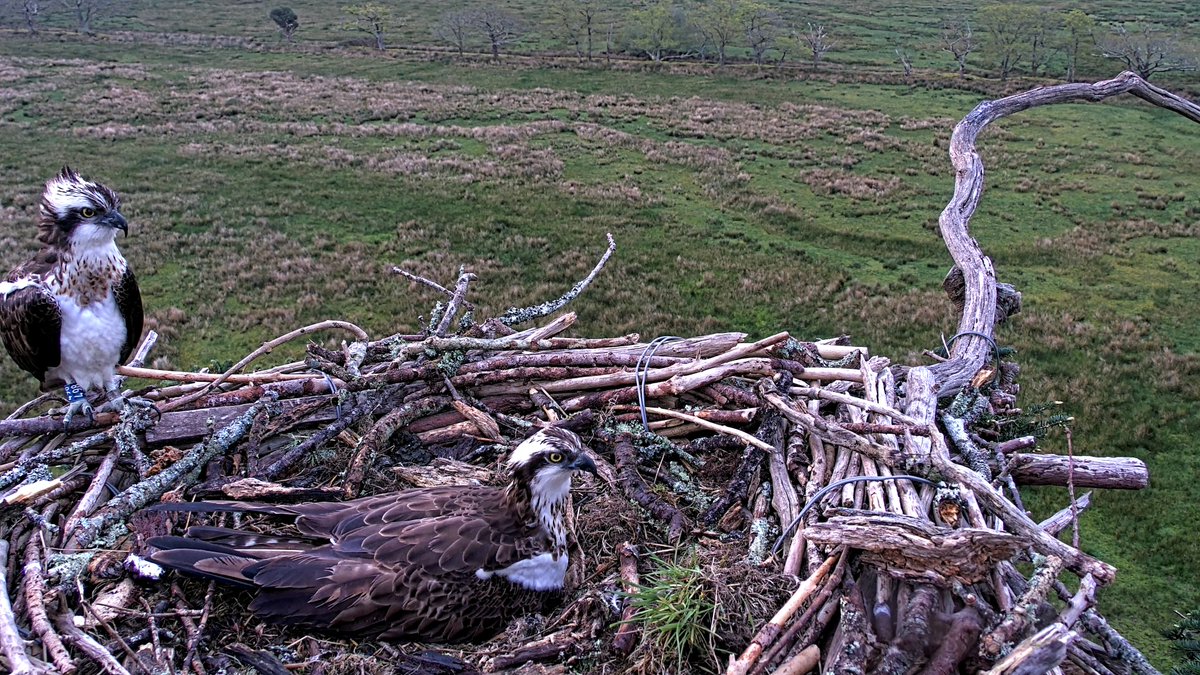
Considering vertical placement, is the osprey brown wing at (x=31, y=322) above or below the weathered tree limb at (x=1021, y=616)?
above

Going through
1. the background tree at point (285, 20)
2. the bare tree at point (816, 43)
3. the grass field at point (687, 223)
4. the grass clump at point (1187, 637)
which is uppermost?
the background tree at point (285, 20)

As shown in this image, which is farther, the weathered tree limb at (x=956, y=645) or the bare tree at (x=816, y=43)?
the bare tree at (x=816, y=43)

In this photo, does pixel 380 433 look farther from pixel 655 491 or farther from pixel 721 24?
pixel 721 24

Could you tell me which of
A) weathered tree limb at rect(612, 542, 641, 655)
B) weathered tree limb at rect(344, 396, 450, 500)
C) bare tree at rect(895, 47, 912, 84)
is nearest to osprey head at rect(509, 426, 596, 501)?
weathered tree limb at rect(612, 542, 641, 655)

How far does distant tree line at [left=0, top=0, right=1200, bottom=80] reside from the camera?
5059 cm

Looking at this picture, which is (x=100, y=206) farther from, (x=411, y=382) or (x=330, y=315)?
(x=330, y=315)

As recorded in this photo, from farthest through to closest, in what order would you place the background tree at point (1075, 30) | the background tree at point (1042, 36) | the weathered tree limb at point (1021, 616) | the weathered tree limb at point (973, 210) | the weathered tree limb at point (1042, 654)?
the background tree at point (1042, 36) → the background tree at point (1075, 30) → the weathered tree limb at point (973, 210) → the weathered tree limb at point (1021, 616) → the weathered tree limb at point (1042, 654)

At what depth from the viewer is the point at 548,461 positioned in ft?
14.4

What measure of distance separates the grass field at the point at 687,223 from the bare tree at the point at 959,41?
14074 mm

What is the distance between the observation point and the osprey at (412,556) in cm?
414

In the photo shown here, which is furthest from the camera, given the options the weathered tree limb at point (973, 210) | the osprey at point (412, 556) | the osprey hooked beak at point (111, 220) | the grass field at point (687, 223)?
the grass field at point (687, 223)

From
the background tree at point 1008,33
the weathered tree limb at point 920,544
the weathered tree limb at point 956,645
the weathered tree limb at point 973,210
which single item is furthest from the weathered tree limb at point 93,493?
the background tree at point 1008,33

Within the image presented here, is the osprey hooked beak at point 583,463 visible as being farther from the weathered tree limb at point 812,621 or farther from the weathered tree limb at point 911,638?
the weathered tree limb at point 911,638

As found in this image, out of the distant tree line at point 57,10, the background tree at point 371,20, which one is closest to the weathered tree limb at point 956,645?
the background tree at point 371,20
